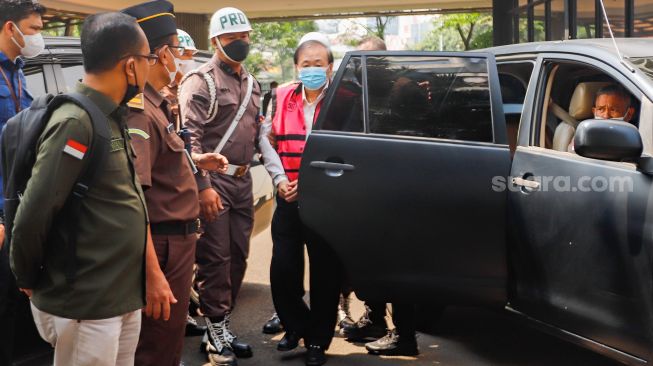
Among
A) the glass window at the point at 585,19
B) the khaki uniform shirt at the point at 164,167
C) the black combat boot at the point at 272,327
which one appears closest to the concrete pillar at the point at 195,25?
the glass window at the point at 585,19

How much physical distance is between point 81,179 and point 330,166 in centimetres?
189

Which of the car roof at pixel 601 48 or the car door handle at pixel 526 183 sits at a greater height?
the car roof at pixel 601 48

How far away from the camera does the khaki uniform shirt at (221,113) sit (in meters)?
4.70

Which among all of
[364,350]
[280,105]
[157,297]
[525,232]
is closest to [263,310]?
[364,350]

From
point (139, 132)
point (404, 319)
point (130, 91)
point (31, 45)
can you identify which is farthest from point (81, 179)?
point (404, 319)

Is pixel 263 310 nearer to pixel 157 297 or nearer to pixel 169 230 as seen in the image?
pixel 169 230

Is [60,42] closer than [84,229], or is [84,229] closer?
[84,229]

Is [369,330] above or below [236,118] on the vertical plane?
below

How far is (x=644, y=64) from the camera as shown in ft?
12.5

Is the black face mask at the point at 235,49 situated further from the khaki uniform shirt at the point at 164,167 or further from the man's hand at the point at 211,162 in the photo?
the khaki uniform shirt at the point at 164,167

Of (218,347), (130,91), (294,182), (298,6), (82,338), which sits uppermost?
(298,6)

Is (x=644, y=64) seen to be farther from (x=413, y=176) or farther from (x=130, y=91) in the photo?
(x=130, y=91)

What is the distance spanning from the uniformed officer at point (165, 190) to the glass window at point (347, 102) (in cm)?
99

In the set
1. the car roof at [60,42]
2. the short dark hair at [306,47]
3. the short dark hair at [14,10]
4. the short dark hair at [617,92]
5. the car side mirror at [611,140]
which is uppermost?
the short dark hair at [14,10]
